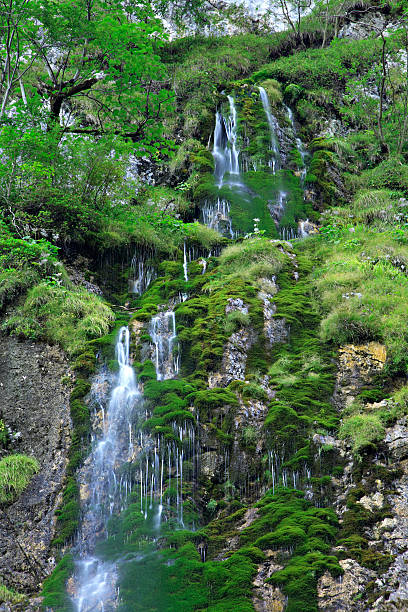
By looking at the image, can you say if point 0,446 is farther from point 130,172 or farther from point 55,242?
point 130,172

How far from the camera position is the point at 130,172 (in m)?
18.8

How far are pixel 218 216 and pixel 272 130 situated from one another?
17.7ft

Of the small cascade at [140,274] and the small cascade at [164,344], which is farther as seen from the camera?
the small cascade at [140,274]

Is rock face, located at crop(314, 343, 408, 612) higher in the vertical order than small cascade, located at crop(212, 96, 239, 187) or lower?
lower

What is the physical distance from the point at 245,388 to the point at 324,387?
1.38m

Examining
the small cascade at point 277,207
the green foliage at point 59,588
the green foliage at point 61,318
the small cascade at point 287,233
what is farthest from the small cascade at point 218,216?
the green foliage at point 59,588

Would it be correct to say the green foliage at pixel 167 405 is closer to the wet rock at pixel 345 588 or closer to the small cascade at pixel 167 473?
the small cascade at pixel 167 473

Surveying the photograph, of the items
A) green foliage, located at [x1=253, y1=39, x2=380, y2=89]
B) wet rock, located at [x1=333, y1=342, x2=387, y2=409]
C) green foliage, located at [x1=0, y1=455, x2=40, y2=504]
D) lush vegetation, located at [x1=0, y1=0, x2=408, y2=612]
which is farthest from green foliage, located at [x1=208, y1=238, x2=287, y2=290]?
green foliage, located at [x1=253, y1=39, x2=380, y2=89]

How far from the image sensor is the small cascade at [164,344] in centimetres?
996

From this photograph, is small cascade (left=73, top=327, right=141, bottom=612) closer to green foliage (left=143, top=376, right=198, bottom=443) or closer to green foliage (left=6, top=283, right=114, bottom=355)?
green foliage (left=143, top=376, right=198, bottom=443)

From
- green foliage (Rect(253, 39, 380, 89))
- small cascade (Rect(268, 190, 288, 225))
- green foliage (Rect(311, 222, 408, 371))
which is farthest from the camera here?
green foliage (Rect(253, 39, 380, 89))

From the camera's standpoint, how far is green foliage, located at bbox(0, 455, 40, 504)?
806 centimetres

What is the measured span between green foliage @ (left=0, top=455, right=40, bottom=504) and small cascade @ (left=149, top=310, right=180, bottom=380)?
109 inches

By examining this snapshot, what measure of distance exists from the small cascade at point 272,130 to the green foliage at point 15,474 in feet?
43.4
